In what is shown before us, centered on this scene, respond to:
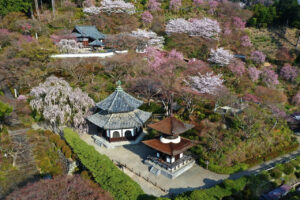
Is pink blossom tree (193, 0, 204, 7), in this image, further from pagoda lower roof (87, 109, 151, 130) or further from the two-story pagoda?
pagoda lower roof (87, 109, 151, 130)

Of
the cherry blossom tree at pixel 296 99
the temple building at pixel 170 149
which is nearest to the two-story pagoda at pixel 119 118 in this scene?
the temple building at pixel 170 149

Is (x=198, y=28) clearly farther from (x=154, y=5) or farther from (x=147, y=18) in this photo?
(x=154, y=5)

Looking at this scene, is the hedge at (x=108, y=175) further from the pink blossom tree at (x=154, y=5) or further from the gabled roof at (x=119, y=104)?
the pink blossom tree at (x=154, y=5)

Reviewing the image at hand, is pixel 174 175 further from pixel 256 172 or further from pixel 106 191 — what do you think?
pixel 256 172

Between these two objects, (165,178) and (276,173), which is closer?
(276,173)

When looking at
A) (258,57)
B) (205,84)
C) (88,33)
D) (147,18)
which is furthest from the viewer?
(147,18)

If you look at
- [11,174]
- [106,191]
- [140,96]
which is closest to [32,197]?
[106,191]

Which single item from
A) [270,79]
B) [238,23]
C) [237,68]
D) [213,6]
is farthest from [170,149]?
[213,6]
